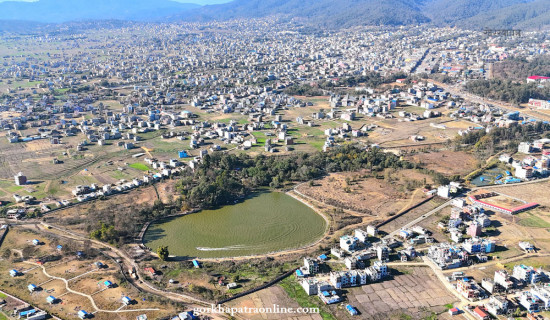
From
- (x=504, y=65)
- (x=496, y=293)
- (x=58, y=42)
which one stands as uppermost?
(x=58, y=42)

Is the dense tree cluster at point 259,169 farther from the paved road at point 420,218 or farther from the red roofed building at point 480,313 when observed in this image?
the red roofed building at point 480,313

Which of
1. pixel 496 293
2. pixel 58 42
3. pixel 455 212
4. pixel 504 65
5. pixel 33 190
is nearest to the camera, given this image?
pixel 496 293

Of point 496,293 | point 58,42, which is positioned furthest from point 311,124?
point 58,42

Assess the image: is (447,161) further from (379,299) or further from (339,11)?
(339,11)

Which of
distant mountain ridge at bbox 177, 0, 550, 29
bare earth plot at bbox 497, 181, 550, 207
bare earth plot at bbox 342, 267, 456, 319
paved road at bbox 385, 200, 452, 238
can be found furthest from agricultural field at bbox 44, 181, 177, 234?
distant mountain ridge at bbox 177, 0, 550, 29

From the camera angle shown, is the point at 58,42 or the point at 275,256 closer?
the point at 275,256

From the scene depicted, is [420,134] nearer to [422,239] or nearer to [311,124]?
[311,124]
